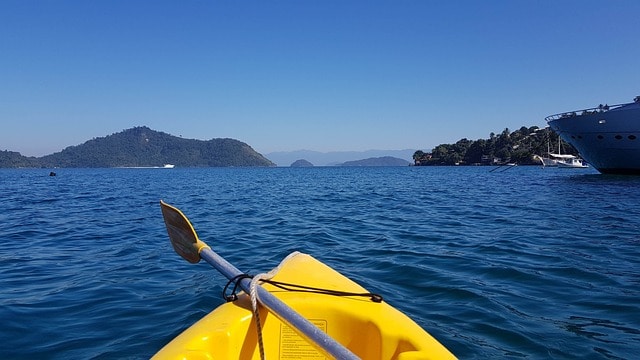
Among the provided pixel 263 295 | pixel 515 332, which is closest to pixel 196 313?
pixel 263 295

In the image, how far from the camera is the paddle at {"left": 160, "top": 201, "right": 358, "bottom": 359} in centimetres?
220

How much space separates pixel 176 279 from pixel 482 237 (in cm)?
710

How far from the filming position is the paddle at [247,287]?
7.22ft

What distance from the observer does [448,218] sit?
13180 mm

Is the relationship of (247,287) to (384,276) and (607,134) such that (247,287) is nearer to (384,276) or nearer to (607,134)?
(384,276)

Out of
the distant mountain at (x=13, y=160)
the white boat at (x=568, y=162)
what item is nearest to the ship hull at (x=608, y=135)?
the white boat at (x=568, y=162)

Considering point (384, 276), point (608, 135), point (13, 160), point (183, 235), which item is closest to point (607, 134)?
point (608, 135)

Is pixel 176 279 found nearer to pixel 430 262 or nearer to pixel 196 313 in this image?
pixel 196 313

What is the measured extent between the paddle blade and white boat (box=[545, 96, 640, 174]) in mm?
35321

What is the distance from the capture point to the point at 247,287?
3.16m

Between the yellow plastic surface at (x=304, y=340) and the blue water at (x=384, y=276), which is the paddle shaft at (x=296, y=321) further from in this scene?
the blue water at (x=384, y=276)

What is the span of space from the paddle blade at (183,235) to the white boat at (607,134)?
35.3 meters

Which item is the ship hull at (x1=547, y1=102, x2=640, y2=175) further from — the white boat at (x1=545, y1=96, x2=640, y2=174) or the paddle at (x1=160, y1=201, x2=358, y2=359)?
the paddle at (x1=160, y1=201, x2=358, y2=359)

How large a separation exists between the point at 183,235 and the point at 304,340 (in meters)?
2.00
